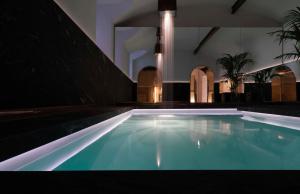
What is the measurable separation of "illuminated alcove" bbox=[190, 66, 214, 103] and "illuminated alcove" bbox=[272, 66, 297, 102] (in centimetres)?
449

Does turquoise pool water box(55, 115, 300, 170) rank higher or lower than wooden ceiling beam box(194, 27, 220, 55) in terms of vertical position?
lower

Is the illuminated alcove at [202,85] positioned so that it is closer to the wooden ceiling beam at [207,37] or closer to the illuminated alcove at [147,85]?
the wooden ceiling beam at [207,37]

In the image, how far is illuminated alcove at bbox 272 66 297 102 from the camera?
1126 centimetres

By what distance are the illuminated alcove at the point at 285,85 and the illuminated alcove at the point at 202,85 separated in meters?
4.49

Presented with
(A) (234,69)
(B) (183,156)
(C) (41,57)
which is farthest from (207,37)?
(B) (183,156)

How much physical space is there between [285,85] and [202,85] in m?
7.35

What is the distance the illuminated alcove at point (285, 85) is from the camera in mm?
11258

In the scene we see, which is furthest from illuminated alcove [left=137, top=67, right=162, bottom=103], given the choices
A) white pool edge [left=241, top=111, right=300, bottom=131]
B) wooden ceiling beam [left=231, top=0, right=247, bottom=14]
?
white pool edge [left=241, top=111, right=300, bottom=131]

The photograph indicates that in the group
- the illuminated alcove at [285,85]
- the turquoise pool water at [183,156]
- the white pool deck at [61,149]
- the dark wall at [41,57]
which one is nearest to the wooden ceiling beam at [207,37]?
the illuminated alcove at [285,85]

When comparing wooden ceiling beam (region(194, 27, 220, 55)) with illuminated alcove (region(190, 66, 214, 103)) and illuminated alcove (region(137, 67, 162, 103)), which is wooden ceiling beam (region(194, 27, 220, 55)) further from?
illuminated alcove (region(137, 67, 162, 103))

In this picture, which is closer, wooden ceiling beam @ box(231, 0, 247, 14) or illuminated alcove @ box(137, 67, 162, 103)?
wooden ceiling beam @ box(231, 0, 247, 14)

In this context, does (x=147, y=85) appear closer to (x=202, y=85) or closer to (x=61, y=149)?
(x=202, y=85)

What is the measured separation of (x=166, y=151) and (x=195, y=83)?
1690cm

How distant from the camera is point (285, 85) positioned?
1176cm
